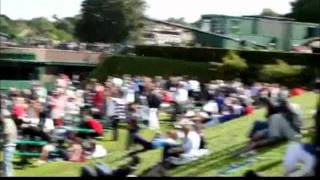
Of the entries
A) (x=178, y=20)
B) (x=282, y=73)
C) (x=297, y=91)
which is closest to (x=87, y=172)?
(x=178, y=20)

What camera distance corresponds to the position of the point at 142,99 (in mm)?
3697

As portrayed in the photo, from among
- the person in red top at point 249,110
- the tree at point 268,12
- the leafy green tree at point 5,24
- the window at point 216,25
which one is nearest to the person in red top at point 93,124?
the leafy green tree at point 5,24

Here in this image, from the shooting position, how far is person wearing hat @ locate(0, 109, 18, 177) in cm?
317

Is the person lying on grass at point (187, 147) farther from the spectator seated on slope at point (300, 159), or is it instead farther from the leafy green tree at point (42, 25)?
the leafy green tree at point (42, 25)

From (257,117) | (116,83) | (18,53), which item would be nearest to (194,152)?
(257,117)

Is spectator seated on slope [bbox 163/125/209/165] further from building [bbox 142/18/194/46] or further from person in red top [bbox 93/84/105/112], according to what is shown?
building [bbox 142/18/194/46]

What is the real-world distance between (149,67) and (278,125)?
738 mm

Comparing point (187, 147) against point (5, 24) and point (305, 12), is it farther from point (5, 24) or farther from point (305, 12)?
point (5, 24)

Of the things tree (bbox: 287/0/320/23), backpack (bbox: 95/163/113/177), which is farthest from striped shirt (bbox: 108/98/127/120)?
tree (bbox: 287/0/320/23)

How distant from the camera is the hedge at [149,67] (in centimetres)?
340

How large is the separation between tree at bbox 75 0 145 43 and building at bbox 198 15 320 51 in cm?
37

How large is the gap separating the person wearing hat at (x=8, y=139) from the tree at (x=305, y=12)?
141 cm

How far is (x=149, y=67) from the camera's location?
3.57m

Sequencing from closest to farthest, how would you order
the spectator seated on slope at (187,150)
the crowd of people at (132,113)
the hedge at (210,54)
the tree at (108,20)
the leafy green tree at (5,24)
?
the leafy green tree at (5,24) → the tree at (108,20) → the crowd of people at (132,113) → the hedge at (210,54) → the spectator seated on slope at (187,150)
